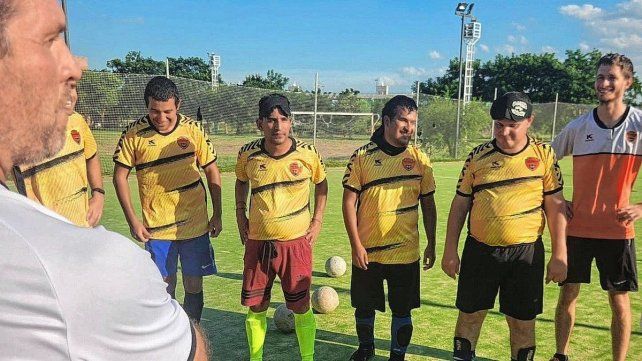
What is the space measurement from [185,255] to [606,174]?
3.83 metres

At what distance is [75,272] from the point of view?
0.75 m

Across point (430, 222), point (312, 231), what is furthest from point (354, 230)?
point (430, 222)

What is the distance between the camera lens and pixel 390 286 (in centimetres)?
450

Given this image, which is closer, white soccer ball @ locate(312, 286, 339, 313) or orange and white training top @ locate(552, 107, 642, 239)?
orange and white training top @ locate(552, 107, 642, 239)

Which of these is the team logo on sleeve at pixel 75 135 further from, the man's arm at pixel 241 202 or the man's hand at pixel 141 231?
the man's arm at pixel 241 202

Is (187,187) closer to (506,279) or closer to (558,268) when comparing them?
(506,279)

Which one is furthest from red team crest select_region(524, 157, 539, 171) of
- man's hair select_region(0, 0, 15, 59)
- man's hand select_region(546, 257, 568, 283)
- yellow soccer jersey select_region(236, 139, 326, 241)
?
man's hair select_region(0, 0, 15, 59)

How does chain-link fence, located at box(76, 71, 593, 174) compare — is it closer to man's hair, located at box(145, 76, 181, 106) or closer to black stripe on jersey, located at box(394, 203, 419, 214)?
man's hair, located at box(145, 76, 181, 106)

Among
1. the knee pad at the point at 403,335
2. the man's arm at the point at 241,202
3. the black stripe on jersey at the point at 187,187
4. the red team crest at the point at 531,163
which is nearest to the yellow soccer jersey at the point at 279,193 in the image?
the man's arm at the point at 241,202

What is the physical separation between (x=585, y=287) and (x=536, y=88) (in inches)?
2698

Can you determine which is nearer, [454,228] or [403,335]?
[454,228]

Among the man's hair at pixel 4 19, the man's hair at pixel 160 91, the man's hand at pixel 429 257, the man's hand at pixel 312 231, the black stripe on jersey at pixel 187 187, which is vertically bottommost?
the man's hand at pixel 429 257

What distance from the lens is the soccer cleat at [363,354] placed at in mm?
4344

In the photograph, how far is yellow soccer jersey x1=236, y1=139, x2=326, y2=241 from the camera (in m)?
4.32
